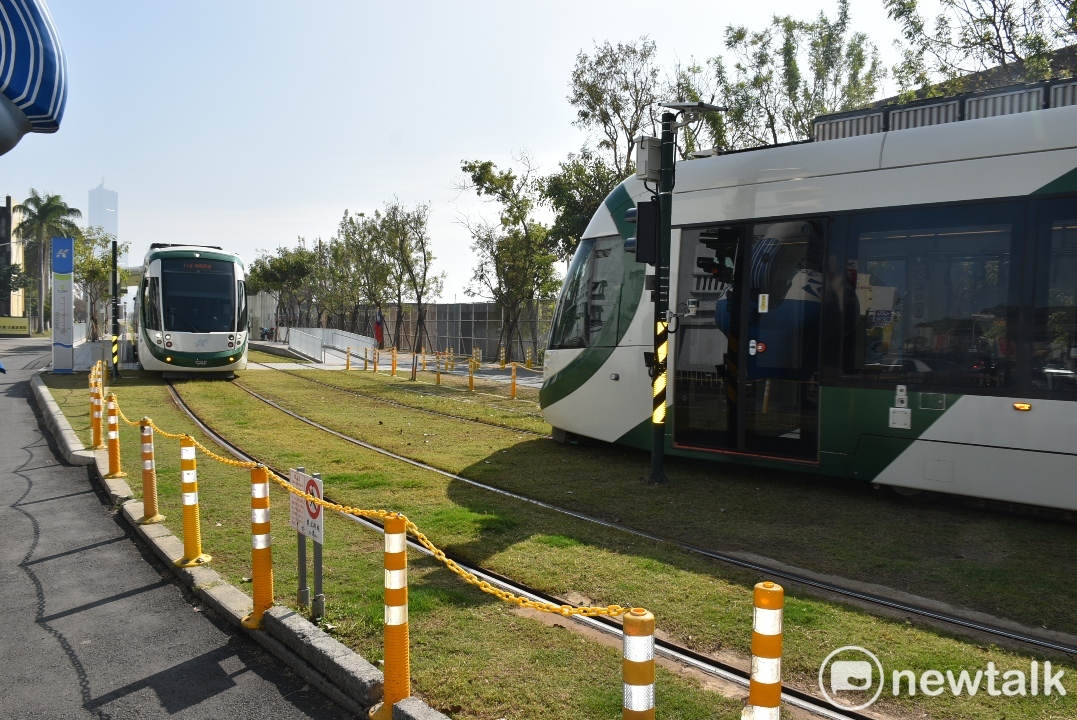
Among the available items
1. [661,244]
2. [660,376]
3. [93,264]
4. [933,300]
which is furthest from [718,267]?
[93,264]

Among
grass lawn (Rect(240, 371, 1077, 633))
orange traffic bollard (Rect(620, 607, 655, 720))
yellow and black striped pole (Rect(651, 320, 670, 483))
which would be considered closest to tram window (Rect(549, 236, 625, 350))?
yellow and black striped pole (Rect(651, 320, 670, 483))

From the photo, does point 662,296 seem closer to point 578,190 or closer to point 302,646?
point 302,646

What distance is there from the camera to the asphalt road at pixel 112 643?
4.47 metres

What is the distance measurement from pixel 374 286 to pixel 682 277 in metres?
41.0

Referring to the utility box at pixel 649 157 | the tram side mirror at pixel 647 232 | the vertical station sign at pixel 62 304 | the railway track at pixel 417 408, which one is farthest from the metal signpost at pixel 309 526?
the vertical station sign at pixel 62 304

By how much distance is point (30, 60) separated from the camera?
3.79 meters

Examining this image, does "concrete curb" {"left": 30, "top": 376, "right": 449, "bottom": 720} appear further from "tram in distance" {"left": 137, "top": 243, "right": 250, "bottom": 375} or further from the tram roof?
"tram in distance" {"left": 137, "top": 243, "right": 250, "bottom": 375}

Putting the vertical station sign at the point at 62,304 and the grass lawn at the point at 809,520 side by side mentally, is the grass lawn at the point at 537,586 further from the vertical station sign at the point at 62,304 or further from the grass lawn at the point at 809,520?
the vertical station sign at the point at 62,304

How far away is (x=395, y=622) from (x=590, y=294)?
7582 mm

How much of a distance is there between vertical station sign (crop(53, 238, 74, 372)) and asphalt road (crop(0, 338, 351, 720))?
18.9 m

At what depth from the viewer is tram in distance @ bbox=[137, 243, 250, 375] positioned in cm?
2289

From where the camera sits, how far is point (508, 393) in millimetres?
22359

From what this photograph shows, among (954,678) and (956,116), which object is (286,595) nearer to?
(954,678)

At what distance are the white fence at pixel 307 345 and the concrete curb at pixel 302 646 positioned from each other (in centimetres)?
3114
